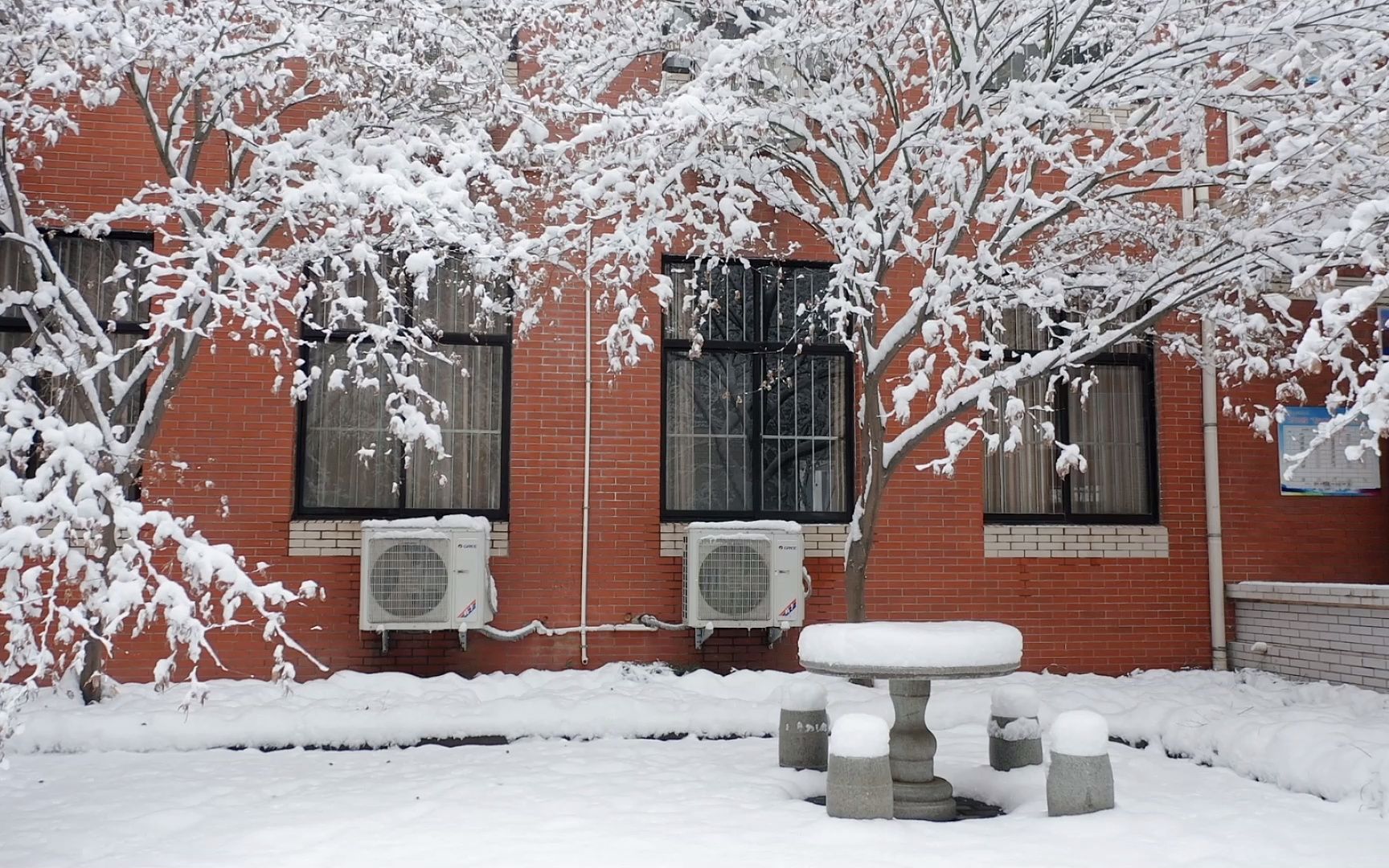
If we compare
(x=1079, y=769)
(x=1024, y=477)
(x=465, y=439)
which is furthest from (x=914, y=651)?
(x=1024, y=477)

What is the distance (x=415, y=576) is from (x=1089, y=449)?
19.3 ft

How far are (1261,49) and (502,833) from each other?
20.9 feet

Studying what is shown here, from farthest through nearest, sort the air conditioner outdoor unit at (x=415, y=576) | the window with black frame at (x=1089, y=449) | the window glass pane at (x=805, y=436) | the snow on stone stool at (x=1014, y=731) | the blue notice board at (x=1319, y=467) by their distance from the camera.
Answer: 1. the blue notice board at (x=1319, y=467)
2. the window with black frame at (x=1089, y=449)
3. the window glass pane at (x=805, y=436)
4. the air conditioner outdoor unit at (x=415, y=576)
5. the snow on stone stool at (x=1014, y=731)

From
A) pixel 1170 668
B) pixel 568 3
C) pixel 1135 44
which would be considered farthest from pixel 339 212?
pixel 1170 668

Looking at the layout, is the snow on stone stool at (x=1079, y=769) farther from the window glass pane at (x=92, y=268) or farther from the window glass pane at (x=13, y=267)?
the window glass pane at (x=13, y=267)

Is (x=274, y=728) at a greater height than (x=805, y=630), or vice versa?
(x=805, y=630)

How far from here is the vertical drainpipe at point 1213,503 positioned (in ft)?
34.3

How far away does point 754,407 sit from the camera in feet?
33.5

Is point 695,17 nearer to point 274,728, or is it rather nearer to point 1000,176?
point 1000,176

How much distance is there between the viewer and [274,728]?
7535 mm

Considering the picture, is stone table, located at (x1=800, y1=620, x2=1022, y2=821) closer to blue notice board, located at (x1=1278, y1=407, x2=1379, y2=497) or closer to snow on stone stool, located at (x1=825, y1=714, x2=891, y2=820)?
snow on stone stool, located at (x1=825, y1=714, x2=891, y2=820)

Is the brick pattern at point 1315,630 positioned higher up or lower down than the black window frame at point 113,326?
lower down

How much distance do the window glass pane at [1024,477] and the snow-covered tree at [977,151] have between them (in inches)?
68.8

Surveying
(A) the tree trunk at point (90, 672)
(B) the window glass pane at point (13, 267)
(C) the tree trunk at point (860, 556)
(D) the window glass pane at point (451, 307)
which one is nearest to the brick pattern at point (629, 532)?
(B) the window glass pane at point (13, 267)
